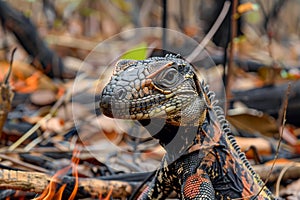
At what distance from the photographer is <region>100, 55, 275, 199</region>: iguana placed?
2.50 metres

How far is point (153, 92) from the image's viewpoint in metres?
2.55

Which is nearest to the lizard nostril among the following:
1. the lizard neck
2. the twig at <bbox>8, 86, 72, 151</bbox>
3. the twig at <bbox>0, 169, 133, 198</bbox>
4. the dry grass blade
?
the lizard neck

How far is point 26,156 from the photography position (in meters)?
4.18

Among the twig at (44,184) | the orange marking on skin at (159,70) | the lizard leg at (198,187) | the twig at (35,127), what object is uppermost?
the orange marking on skin at (159,70)

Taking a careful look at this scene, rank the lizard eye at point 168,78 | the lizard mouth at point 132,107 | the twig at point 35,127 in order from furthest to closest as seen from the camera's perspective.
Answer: the twig at point 35,127
the lizard eye at point 168,78
the lizard mouth at point 132,107

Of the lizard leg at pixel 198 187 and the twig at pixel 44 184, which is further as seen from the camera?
the twig at pixel 44 184

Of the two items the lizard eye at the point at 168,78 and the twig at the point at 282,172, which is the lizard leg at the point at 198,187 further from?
the twig at the point at 282,172

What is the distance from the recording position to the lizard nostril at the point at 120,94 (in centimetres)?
244

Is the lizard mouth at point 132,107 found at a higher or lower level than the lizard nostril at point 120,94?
lower

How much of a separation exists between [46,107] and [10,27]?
41.0 inches

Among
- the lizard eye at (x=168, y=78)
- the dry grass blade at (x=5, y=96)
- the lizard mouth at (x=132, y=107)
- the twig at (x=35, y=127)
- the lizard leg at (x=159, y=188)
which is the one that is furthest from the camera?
the twig at (x=35, y=127)

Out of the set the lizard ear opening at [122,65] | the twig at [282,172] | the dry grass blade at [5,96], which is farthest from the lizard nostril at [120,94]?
the twig at [282,172]

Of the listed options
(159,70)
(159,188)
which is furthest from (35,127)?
(159,70)

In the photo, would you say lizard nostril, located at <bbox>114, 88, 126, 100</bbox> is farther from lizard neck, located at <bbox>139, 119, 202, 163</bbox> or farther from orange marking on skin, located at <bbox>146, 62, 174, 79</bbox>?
lizard neck, located at <bbox>139, 119, 202, 163</bbox>
